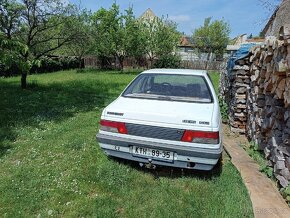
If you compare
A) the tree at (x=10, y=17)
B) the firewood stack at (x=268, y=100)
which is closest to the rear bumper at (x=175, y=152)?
the firewood stack at (x=268, y=100)

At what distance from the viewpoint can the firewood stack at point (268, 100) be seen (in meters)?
3.28

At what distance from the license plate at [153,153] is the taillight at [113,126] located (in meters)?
0.30

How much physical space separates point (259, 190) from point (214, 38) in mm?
43790

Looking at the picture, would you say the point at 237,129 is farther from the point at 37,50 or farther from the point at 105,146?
the point at 37,50

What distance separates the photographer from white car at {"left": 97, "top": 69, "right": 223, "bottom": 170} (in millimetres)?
3352

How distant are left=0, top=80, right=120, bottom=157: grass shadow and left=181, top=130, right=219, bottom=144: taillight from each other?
3193mm

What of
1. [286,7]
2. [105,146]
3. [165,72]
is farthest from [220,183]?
[286,7]

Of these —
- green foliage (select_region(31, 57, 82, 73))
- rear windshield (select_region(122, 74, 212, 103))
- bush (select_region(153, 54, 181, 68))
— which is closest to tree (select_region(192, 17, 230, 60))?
bush (select_region(153, 54, 181, 68))

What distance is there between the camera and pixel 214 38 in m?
44.0

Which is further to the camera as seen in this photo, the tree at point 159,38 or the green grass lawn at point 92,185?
the tree at point 159,38

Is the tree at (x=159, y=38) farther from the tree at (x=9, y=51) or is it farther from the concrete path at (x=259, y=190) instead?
the concrete path at (x=259, y=190)

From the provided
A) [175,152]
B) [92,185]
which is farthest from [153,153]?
[92,185]

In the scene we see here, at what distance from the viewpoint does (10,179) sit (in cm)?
362

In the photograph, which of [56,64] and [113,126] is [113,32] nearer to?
[56,64]
